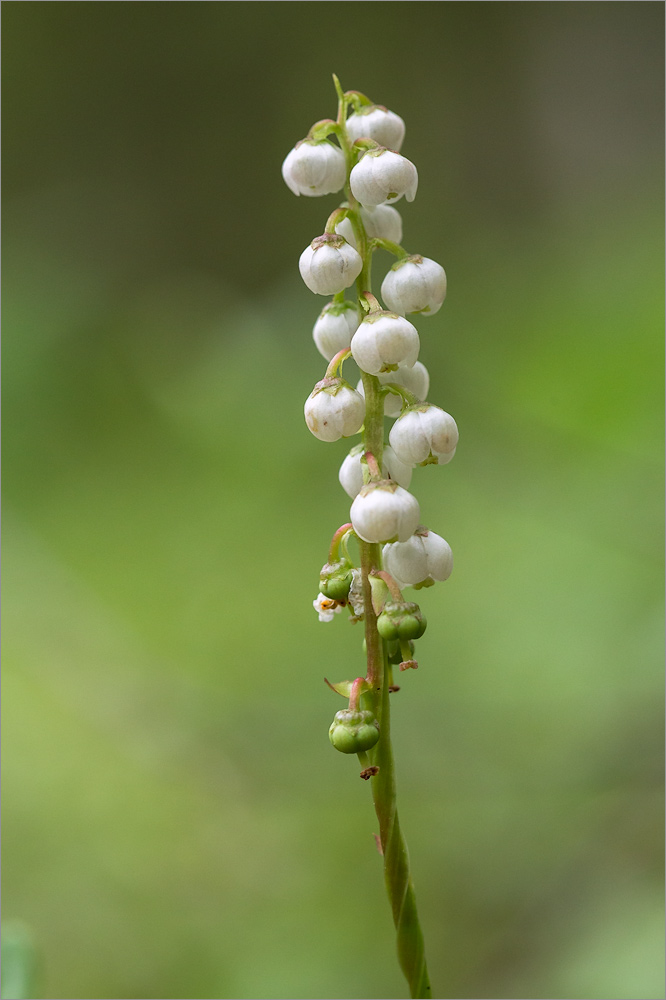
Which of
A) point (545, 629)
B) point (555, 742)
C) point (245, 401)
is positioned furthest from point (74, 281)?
point (555, 742)

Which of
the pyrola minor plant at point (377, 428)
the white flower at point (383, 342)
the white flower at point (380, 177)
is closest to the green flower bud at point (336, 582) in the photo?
the pyrola minor plant at point (377, 428)

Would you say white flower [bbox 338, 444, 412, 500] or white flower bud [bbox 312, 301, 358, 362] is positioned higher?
white flower bud [bbox 312, 301, 358, 362]

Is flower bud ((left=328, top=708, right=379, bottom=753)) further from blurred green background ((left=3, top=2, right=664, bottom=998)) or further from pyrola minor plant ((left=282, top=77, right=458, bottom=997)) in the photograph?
blurred green background ((left=3, top=2, right=664, bottom=998))

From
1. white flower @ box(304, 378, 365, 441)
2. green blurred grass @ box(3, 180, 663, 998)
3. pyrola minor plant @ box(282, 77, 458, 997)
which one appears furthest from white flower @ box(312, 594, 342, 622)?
green blurred grass @ box(3, 180, 663, 998)

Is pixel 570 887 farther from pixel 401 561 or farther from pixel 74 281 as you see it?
pixel 74 281

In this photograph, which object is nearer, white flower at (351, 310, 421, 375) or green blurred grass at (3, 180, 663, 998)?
white flower at (351, 310, 421, 375)

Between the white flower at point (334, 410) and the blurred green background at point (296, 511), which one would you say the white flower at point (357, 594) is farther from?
the blurred green background at point (296, 511)
